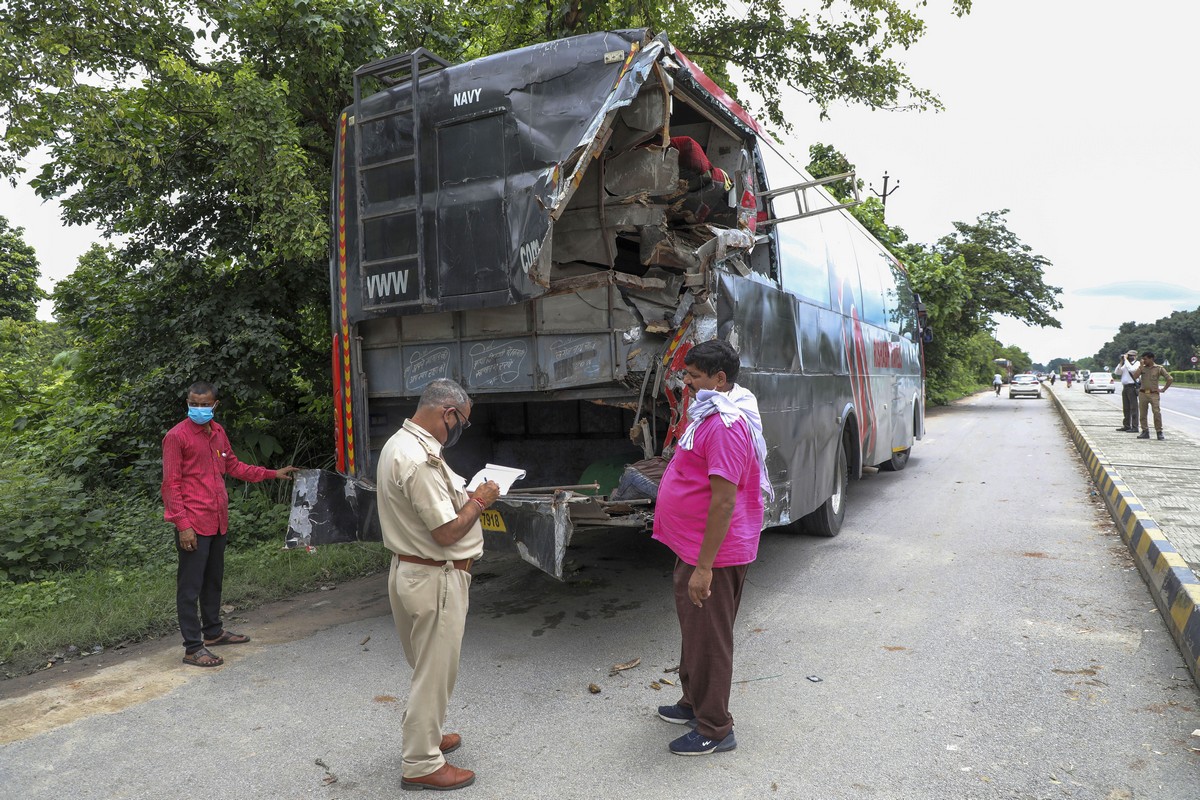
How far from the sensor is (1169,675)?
4184 mm

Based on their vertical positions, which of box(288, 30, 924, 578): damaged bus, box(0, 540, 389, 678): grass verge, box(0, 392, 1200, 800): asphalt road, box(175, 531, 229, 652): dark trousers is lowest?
box(0, 392, 1200, 800): asphalt road

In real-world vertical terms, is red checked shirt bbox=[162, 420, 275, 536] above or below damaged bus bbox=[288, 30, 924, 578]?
below

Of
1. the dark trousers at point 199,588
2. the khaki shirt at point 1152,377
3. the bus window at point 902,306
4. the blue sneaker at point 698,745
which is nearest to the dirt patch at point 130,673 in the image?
the dark trousers at point 199,588

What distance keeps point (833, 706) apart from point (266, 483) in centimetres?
640

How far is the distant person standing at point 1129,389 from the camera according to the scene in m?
16.0

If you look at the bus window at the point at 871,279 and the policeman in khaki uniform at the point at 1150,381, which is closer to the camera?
the bus window at the point at 871,279

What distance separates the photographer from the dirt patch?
3922mm

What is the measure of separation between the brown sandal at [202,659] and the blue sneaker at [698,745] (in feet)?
8.61

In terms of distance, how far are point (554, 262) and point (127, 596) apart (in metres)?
3.63

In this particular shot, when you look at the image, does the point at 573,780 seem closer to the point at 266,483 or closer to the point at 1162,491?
the point at 266,483

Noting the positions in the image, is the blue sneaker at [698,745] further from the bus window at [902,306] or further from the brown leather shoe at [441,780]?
the bus window at [902,306]

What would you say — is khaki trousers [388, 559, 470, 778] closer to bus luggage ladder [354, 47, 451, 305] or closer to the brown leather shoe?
the brown leather shoe

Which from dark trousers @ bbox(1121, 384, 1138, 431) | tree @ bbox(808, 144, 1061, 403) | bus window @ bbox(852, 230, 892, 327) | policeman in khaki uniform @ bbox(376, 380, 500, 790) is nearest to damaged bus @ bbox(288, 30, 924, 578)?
policeman in khaki uniform @ bbox(376, 380, 500, 790)

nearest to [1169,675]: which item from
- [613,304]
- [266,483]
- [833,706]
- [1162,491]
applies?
[833,706]
